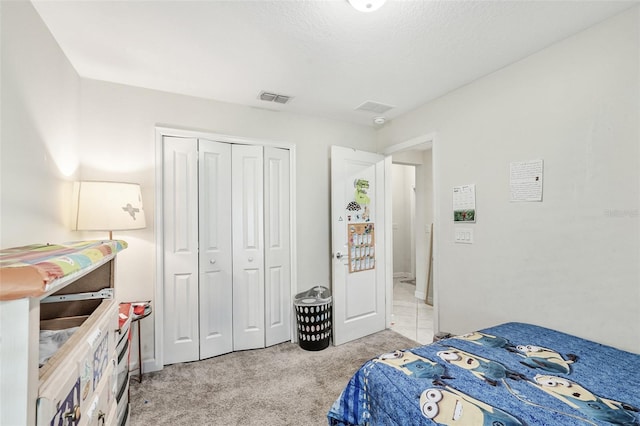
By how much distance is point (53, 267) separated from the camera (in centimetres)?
65

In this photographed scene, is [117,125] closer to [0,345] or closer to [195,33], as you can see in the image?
[195,33]

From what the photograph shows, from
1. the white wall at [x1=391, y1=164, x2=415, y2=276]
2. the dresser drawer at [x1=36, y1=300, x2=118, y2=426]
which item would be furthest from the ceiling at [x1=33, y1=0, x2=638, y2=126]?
the white wall at [x1=391, y1=164, x2=415, y2=276]

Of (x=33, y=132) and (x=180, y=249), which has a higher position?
(x=33, y=132)

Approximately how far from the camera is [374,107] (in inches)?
119

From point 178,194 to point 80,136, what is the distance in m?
0.83

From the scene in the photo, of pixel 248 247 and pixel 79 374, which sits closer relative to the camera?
pixel 79 374

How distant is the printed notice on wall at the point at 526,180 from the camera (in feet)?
6.65

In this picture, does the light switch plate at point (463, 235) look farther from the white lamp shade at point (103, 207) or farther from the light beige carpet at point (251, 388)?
the white lamp shade at point (103, 207)

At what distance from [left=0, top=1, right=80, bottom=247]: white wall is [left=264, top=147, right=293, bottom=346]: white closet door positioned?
1.59 meters

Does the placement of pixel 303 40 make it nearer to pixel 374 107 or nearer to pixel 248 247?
pixel 374 107

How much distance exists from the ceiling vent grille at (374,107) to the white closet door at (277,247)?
93 cm

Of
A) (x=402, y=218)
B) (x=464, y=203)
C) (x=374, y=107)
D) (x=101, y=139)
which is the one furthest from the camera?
(x=402, y=218)

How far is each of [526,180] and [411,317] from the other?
243 cm

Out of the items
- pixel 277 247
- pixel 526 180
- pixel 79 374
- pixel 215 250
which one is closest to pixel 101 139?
pixel 215 250
